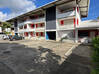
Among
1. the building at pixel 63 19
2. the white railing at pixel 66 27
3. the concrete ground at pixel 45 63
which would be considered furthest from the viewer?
the white railing at pixel 66 27

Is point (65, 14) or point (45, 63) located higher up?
point (65, 14)

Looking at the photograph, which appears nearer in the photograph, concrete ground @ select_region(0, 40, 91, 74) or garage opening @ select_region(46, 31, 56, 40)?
concrete ground @ select_region(0, 40, 91, 74)

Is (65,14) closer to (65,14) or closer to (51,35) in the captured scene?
(65,14)

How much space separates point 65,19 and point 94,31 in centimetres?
675

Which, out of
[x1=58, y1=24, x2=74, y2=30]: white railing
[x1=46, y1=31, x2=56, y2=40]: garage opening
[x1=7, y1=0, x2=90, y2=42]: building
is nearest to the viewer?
[x1=7, y1=0, x2=90, y2=42]: building

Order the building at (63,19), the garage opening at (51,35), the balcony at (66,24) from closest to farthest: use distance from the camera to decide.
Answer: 1. the building at (63,19)
2. the balcony at (66,24)
3. the garage opening at (51,35)

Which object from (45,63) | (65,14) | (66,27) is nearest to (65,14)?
(65,14)

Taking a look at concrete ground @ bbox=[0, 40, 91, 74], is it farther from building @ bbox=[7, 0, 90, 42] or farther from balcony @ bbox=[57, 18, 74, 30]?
balcony @ bbox=[57, 18, 74, 30]

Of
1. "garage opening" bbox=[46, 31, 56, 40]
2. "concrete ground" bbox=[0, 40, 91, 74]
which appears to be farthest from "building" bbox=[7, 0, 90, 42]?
"concrete ground" bbox=[0, 40, 91, 74]

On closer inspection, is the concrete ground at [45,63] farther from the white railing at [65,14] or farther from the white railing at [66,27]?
the white railing at [65,14]

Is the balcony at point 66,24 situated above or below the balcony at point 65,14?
below

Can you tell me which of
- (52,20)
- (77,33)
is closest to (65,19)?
(52,20)

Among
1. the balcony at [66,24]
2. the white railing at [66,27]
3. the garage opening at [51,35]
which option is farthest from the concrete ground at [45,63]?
the garage opening at [51,35]

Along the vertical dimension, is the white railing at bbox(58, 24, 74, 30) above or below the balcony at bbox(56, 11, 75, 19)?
below
